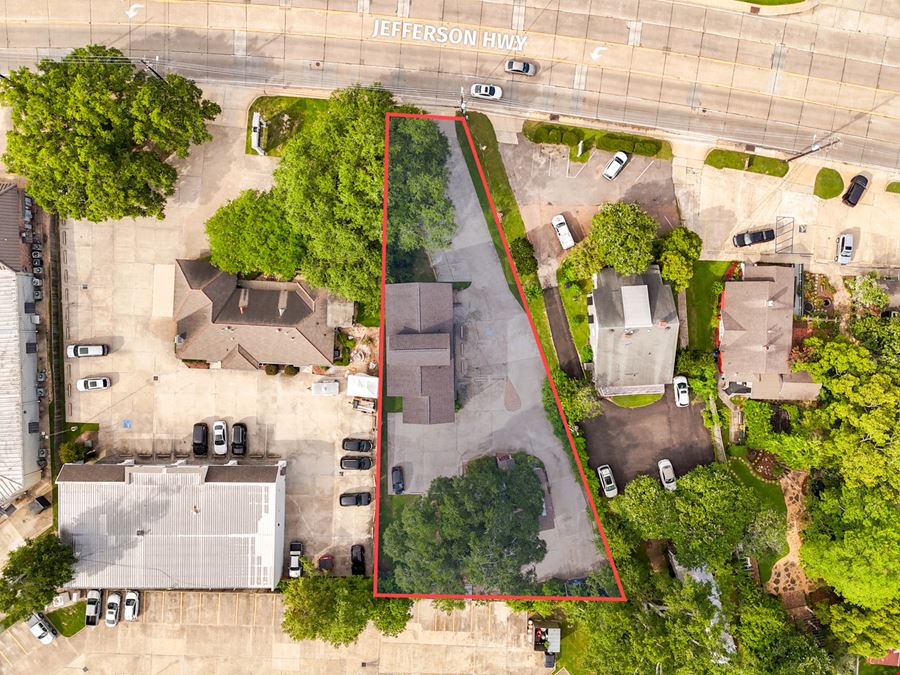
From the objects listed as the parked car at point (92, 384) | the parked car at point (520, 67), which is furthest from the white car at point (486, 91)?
the parked car at point (92, 384)

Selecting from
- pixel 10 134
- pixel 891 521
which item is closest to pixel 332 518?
pixel 10 134

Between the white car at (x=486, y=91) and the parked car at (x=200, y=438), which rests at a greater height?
the white car at (x=486, y=91)

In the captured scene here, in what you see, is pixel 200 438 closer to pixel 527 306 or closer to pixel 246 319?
pixel 246 319

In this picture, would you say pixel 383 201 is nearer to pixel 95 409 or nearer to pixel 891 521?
pixel 95 409

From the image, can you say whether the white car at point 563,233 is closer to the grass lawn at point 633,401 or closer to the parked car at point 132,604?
the grass lawn at point 633,401

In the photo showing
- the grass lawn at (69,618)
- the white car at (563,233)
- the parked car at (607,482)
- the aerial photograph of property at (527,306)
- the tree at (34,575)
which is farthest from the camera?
the grass lawn at (69,618)

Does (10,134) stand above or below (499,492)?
above

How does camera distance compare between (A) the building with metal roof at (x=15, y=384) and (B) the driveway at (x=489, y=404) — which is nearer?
(B) the driveway at (x=489, y=404)

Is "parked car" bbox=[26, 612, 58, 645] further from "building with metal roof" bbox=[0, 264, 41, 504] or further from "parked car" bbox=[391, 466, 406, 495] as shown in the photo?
"parked car" bbox=[391, 466, 406, 495]
